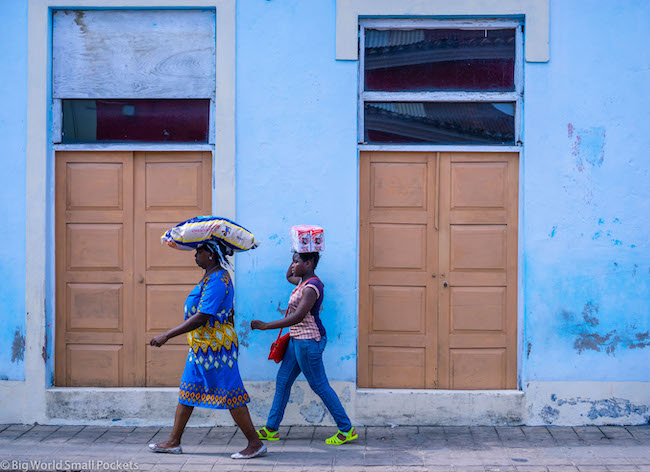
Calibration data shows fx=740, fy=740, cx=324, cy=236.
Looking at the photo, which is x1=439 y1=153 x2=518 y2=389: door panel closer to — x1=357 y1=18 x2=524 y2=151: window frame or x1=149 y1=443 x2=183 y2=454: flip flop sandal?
x1=357 y1=18 x2=524 y2=151: window frame

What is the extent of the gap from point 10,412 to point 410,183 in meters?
4.09

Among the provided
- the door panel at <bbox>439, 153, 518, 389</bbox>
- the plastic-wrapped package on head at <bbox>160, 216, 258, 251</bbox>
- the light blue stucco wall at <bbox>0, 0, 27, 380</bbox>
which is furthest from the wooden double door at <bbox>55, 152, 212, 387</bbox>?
the door panel at <bbox>439, 153, 518, 389</bbox>

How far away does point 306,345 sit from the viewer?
5.79 m

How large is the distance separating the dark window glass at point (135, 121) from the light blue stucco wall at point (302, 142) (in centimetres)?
43

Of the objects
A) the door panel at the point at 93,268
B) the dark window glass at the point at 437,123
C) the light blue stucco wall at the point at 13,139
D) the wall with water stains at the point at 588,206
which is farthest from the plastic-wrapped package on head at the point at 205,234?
the wall with water stains at the point at 588,206

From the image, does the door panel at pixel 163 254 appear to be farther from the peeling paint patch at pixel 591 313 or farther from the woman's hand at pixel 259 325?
the peeling paint patch at pixel 591 313

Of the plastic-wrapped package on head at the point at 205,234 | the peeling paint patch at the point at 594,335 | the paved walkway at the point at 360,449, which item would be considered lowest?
the paved walkway at the point at 360,449

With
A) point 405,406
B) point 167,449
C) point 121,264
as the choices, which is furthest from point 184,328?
point 405,406

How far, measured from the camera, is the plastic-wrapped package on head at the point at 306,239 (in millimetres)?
5711

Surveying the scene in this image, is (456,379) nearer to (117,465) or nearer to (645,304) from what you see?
(645,304)

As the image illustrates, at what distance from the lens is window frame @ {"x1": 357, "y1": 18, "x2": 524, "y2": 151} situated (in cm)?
655

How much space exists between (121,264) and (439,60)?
134 inches

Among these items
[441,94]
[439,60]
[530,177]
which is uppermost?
[439,60]

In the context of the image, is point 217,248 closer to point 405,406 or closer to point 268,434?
point 268,434
